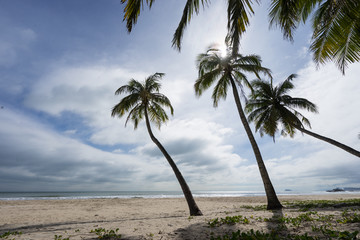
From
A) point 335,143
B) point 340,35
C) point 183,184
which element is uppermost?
point 340,35

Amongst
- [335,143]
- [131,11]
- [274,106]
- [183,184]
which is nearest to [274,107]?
[274,106]

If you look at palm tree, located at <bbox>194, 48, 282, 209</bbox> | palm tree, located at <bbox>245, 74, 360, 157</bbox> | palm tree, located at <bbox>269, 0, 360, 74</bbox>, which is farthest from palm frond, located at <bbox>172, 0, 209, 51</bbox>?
palm tree, located at <bbox>245, 74, 360, 157</bbox>

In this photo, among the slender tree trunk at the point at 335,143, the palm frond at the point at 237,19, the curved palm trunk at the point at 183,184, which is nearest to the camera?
the palm frond at the point at 237,19

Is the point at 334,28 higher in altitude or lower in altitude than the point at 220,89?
lower

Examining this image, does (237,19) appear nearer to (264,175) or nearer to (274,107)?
(264,175)

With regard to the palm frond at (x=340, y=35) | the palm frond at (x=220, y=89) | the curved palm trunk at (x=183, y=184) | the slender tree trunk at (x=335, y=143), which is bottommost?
the curved palm trunk at (x=183, y=184)

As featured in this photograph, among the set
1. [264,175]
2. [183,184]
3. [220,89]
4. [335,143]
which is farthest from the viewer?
[220,89]

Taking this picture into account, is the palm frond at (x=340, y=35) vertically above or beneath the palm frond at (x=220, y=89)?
beneath

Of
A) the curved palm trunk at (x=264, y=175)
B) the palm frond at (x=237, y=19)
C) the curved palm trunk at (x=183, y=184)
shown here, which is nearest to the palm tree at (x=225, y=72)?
the curved palm trunk at (x=264, y=175)

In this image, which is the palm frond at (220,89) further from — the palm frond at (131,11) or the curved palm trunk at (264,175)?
the palm frond at (131,11)

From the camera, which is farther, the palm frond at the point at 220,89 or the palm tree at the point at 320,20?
the palm frond at the point at 220,89

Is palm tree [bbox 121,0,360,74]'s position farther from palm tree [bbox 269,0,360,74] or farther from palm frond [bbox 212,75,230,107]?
palm frond [bbox 212,75,230,107]

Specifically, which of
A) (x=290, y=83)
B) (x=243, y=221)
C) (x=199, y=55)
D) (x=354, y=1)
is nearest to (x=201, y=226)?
(x=243, y=221)

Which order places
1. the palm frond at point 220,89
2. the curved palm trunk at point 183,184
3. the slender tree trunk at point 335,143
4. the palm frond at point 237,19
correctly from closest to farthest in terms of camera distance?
the palm frond at point 237,19, the curved palm trunk at point 183,184, the slender tree trunk at point 335,143, the palm frond at point 220,89
